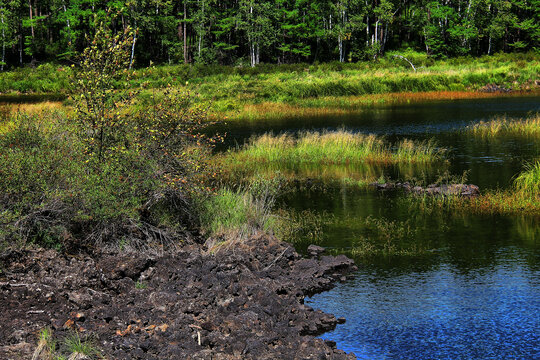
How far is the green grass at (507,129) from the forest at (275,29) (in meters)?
42.5

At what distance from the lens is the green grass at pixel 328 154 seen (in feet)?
91.9

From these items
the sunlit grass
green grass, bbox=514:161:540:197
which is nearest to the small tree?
green grass, bbox=514:161:540:197

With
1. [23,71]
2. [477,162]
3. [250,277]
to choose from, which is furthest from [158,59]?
[250,277]

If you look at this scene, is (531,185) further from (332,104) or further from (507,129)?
(332,104)

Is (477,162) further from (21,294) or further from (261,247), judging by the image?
(21,294)

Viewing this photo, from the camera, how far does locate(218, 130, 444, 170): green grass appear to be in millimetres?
28000

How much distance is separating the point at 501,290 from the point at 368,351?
3.80 m

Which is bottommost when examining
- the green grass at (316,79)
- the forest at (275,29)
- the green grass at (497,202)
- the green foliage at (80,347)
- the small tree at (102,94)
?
the green grass at (497,202)

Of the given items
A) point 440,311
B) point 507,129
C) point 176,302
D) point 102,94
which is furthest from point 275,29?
point 176,302

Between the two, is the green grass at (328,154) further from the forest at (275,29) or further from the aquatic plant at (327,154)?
the forest at (275,29)

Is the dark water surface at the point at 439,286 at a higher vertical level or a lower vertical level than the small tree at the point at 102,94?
lower

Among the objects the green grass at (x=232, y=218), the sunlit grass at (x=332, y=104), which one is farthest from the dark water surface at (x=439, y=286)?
the sunlit grass at (x=332, y=104)

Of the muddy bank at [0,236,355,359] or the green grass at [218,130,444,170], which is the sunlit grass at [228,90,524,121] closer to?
the green grass at [218,130,444,170]

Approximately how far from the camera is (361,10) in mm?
82250
